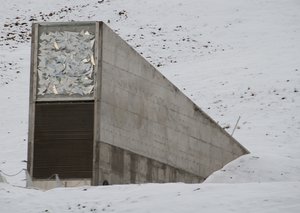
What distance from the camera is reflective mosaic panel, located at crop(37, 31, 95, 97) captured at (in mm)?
21984

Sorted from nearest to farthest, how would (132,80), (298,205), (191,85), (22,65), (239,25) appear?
(298,205) → (132,80) → (191,85) → (22,65) → (239,25)

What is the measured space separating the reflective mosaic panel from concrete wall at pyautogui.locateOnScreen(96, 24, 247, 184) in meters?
0.35

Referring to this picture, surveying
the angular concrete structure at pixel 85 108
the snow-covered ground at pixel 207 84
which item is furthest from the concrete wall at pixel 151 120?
the snow-covered ground at pixel 207 84

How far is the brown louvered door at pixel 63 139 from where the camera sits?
2175 cm

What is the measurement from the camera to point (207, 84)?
37938mm

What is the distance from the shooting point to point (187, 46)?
43156 millimetres

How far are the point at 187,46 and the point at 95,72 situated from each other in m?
21.5

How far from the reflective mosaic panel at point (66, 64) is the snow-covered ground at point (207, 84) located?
3.89 metres

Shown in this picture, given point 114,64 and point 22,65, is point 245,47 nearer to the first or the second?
point 22,65

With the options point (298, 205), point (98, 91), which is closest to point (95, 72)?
point (98, 91)

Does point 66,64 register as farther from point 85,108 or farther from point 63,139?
point 63,139

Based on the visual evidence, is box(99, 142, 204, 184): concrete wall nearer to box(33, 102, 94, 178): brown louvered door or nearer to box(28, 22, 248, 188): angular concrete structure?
box(28, 22, 248, 188): angular concrete structure

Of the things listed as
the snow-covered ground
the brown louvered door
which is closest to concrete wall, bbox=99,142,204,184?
the brown louvered door

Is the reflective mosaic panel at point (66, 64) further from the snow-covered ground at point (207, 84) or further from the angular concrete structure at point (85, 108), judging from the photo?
the snow-covered ground at point (207, 84)
